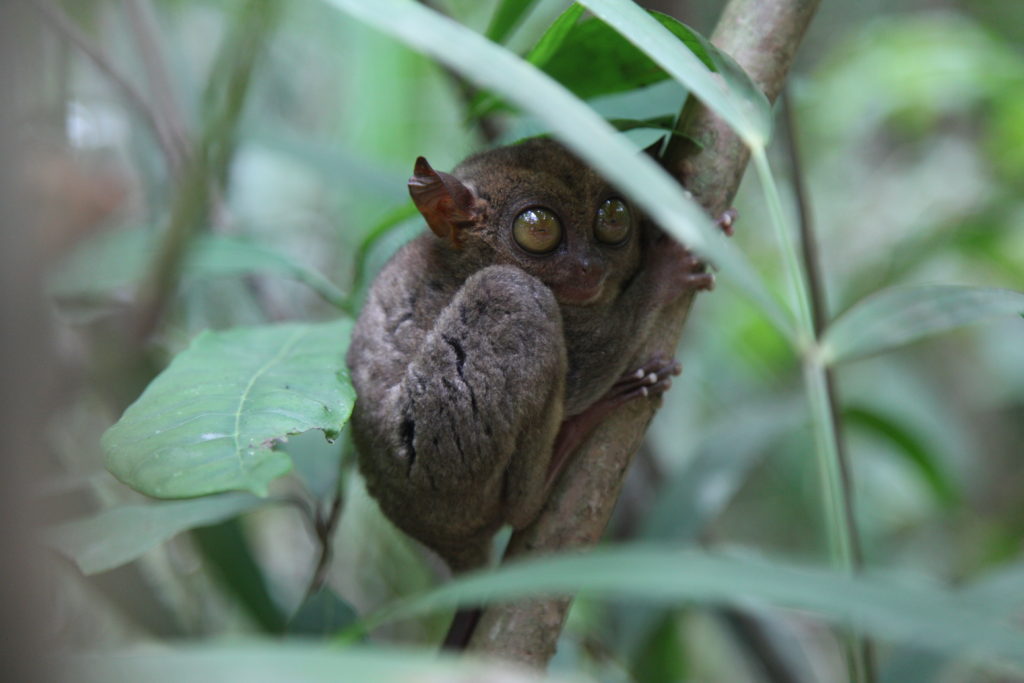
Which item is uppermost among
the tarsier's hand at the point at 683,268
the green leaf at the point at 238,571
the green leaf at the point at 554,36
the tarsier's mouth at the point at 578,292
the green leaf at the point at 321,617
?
the green leaf at the point at 554,36

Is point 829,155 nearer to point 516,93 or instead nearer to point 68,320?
point 68,320

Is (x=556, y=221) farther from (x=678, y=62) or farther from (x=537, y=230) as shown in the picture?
(x=678, y=62)

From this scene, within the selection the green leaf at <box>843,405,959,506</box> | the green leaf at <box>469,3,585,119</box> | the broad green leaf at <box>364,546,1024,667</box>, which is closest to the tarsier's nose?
the green leaf at <box>469,3,585,119</box>

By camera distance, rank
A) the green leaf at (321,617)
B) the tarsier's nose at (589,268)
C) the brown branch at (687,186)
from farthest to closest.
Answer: the green leaf at (321,617) → the tarsier's nose at (589,268) → the brown branch at (687,186)

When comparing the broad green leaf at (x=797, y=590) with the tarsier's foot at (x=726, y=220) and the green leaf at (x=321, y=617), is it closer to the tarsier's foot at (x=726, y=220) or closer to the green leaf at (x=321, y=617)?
the tarsier's foot at (x=726, y=220)

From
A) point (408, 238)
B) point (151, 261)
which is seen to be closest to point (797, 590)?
point (408, 238)

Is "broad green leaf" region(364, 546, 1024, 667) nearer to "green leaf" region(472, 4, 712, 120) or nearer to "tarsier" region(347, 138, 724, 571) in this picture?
"tarsier" region(347, 138, 724, 571)

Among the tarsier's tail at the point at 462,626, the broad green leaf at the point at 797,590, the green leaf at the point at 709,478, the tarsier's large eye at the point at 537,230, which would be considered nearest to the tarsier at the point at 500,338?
the tarsier's large eye at the point at 537,230
